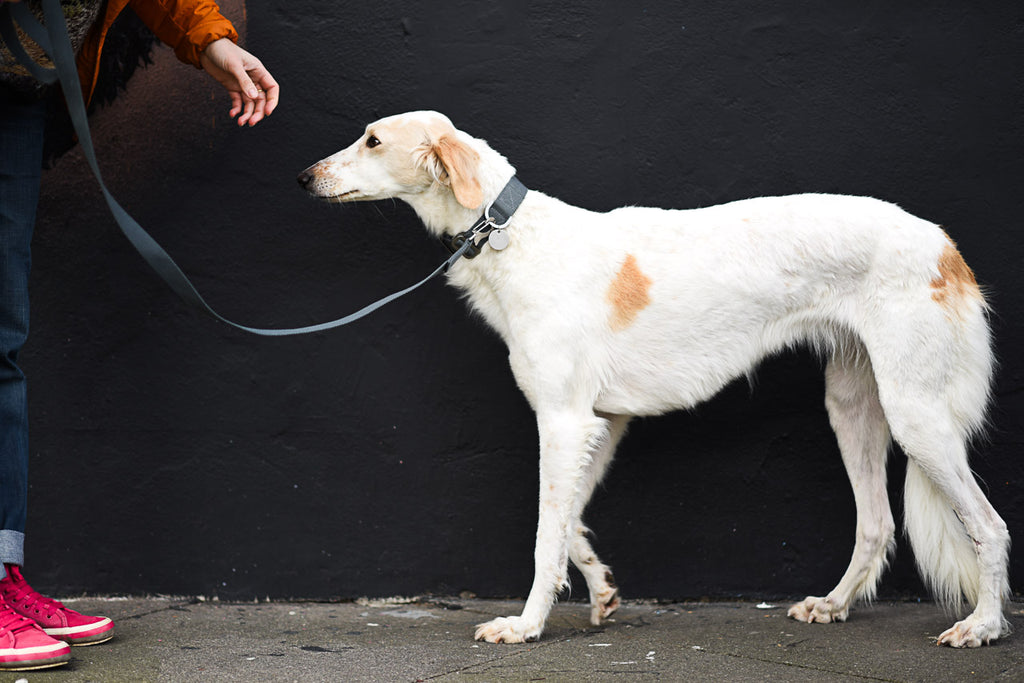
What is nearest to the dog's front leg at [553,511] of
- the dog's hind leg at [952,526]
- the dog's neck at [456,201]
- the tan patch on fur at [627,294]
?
the tan patch on fur at [627,294]

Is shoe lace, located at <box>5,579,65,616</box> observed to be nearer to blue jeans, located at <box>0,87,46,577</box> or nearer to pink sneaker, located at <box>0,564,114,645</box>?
pink sneaker, located at <box>0,564,114,645</box>

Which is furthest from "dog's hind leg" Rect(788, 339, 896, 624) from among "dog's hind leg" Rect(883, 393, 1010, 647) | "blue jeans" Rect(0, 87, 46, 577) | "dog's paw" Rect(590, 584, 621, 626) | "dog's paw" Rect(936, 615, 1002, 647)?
"blue jeans" Rect(0, 87, 46, 577)

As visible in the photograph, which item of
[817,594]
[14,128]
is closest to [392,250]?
[14,128]

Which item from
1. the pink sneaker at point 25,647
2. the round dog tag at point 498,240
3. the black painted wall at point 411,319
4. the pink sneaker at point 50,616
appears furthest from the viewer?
the black painted wall at point 411,319

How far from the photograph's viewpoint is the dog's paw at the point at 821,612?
329 centimetres

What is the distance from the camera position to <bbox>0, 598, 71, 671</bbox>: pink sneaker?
2.67 m

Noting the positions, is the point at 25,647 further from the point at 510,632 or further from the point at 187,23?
the point at 187,23

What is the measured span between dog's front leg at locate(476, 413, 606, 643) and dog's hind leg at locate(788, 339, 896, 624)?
2.89 feet

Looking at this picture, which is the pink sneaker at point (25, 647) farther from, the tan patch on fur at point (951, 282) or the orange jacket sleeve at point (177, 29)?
the tan patch on fur at point (951, 282)

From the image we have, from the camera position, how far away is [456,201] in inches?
127

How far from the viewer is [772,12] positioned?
11.7 ft

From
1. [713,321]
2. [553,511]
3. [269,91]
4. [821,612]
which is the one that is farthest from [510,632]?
[269,91]

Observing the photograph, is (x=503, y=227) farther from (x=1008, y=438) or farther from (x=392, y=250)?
(x=1008, y=438)

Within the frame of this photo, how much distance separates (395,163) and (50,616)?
1.72 metres
